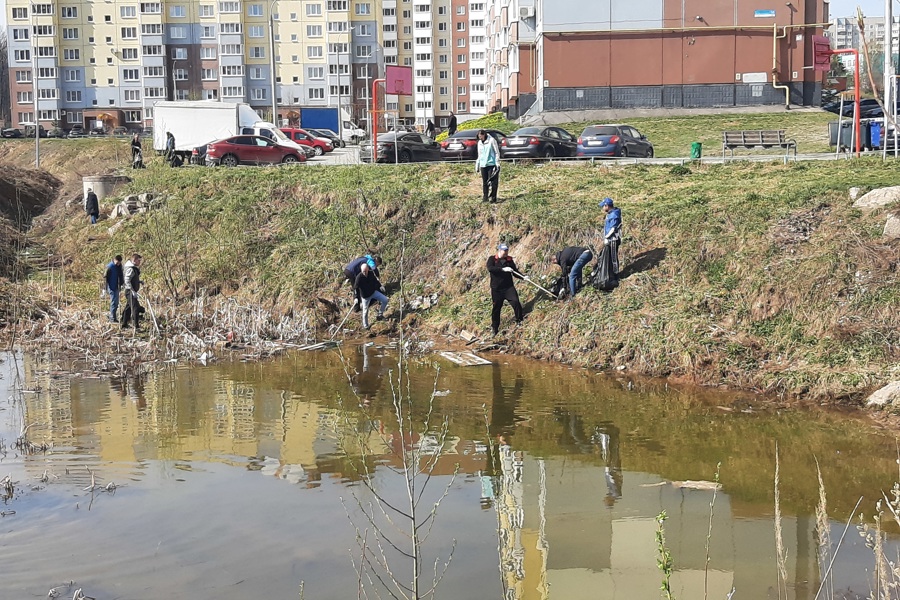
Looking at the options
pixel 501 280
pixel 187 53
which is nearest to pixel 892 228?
pixel 501 280

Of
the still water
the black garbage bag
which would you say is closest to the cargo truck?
the black garbage bag

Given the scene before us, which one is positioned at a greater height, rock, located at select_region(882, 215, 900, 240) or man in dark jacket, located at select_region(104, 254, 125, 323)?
rock, located at select_region(882, 215, 900, 240)

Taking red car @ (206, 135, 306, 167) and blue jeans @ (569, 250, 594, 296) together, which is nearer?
blue jeans @ (569, 250, 594, 296)

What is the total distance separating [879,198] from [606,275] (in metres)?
5.06

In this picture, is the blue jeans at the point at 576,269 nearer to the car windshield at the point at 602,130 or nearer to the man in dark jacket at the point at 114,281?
the man in dark jacket at the point at 114,281

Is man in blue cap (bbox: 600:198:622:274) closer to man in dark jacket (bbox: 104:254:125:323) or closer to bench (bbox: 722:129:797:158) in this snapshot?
man in dark jacket (bbox: 104:254:125:323)

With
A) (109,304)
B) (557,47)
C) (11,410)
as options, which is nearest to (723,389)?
(11,410)

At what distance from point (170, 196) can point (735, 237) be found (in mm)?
16783

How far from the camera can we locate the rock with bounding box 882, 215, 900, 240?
16.4m

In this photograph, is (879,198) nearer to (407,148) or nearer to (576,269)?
(576,269)

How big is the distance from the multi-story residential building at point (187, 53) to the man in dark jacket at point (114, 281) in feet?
255

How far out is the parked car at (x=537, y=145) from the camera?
3003cm

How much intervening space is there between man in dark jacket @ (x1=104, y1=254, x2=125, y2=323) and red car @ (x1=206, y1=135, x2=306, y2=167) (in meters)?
15.2

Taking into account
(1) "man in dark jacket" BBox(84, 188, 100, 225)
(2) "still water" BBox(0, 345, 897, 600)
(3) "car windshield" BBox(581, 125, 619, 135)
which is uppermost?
(3) "car windshield" BBox(581, 125, 619, 135)
